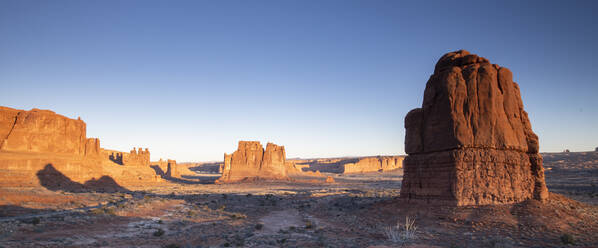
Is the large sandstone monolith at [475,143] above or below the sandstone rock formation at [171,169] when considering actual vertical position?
above

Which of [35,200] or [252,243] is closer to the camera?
[252,243]

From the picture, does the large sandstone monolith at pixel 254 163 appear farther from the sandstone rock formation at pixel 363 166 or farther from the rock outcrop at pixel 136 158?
the sandstone rock formation at pixel 363 166

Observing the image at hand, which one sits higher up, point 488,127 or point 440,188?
point 488,127

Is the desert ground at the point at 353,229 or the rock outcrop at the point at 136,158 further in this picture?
the rock outcrop at the point at 136,158

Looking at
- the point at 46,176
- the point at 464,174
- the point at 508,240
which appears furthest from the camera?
the point at 46,176

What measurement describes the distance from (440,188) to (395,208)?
2.90 metres

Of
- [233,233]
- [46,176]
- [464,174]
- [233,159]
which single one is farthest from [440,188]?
[233,159]

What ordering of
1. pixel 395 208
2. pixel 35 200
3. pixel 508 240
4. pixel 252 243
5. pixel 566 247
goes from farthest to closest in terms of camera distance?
pixel 35 200, pixel 395 208, pixel 252 243, pixel 508 240, pixel 566 247

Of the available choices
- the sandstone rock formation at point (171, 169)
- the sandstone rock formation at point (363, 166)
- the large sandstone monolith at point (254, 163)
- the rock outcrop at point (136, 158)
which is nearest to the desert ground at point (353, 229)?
the large sandstone monolith at point (254, 163)

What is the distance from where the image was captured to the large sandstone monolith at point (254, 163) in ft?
232

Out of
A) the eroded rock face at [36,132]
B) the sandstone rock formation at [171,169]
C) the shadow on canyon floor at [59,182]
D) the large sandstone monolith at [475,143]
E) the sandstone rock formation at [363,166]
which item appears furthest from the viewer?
the sandstone rock formation at [363,166]

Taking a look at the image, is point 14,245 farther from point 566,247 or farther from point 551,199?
point 551,199

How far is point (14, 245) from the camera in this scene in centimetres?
1023

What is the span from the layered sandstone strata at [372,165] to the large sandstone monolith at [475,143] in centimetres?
11240
